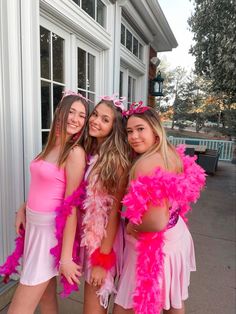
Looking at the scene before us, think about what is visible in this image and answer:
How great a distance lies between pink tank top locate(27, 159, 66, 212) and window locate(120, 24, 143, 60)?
3.70 meters

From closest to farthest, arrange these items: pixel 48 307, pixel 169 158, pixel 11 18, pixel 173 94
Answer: pixel 169 158, pixel 48 307, pixel 11 18, pixel 173 94

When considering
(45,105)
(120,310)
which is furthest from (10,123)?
(120,310)

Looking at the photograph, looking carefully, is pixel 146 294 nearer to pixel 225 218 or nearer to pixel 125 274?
pixel 125 274

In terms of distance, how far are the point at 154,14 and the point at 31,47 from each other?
3.67 meters

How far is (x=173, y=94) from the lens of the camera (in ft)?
94.5

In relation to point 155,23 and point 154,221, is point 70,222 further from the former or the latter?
point 155,23

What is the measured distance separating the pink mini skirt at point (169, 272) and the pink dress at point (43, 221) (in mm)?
402

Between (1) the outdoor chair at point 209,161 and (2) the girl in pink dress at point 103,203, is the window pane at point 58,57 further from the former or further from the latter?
(1) the outdoor chair at point 209,161

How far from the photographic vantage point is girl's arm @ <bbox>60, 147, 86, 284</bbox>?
126 cm

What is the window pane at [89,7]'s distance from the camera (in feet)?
9.65

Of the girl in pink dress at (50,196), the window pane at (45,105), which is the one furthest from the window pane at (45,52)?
the girl in pink dress at (50,196)

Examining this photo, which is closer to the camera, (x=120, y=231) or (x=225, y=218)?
(x=120, y=231)

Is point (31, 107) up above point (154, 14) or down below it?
below

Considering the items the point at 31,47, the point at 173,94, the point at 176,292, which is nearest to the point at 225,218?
the point at 176,292
